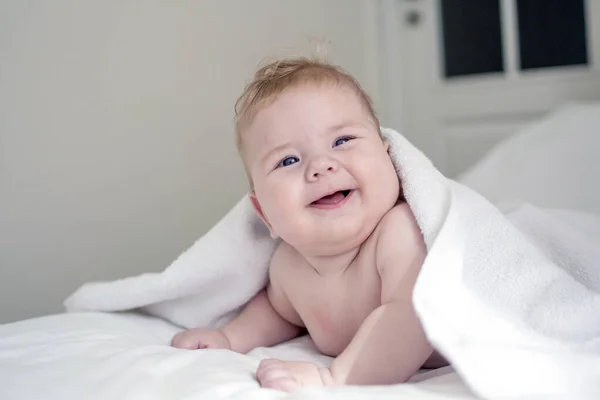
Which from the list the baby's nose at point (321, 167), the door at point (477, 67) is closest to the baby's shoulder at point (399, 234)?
the baby's nose at point (321, 167)

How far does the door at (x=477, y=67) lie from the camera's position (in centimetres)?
223

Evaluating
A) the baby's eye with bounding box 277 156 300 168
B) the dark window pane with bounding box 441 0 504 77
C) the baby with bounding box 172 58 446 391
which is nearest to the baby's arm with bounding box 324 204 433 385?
the baby with bounding box 172 58 446 391

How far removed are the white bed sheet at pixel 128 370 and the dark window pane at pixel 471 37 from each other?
1.74m

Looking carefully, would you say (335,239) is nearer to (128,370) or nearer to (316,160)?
(316,160)

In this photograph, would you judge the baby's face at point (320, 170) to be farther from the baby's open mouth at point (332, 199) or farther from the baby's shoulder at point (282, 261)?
the baby's shoulder at point (282, 261)

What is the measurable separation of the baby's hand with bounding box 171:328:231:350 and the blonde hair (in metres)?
0.29

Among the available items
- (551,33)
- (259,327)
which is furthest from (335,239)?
(551,33)

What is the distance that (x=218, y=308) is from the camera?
1104 mm

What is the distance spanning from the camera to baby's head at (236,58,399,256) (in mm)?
876

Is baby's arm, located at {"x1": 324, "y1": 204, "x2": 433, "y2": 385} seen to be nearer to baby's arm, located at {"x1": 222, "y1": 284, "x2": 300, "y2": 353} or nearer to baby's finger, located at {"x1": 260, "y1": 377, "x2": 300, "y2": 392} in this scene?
baby's finger, located at {"x1": 260, "y1": 377, "x2": 300, "y2": 392}

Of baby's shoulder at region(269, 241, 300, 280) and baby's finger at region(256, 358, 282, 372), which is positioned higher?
baby's shoulder at region(269, 241, 300, 280)

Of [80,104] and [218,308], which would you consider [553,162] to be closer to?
[218,308]

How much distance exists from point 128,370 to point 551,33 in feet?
6.70

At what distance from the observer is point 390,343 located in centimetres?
75
